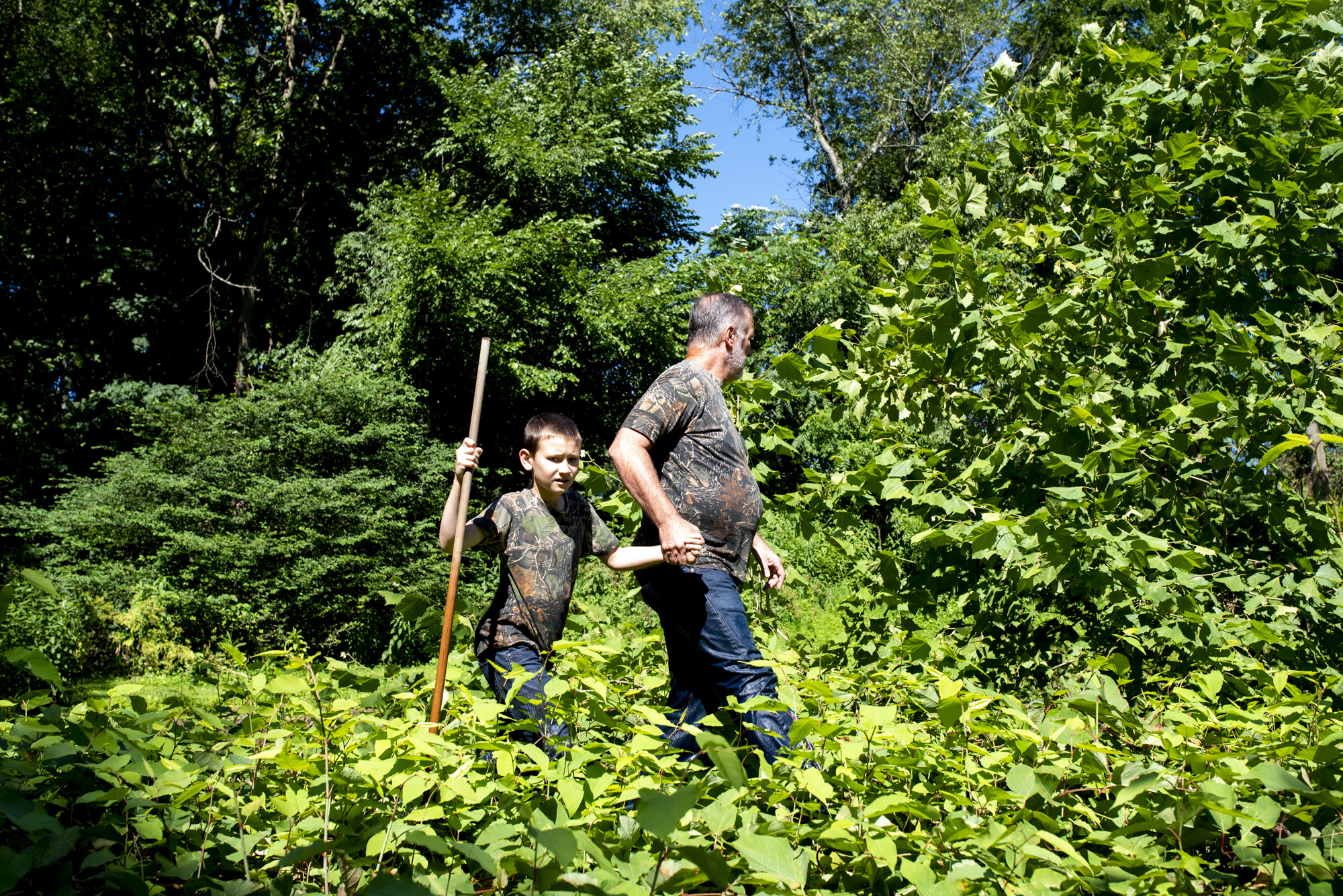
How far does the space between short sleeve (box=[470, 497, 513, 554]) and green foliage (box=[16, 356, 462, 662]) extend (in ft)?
20.2

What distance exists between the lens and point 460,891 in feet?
3.30

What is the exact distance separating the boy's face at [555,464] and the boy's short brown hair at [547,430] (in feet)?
0.04

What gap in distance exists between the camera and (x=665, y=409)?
2.30 m

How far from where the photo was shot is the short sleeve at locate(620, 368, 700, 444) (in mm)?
2266

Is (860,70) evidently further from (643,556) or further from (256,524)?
(643,556)

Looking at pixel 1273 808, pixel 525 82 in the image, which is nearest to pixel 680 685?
pixel 1273 808

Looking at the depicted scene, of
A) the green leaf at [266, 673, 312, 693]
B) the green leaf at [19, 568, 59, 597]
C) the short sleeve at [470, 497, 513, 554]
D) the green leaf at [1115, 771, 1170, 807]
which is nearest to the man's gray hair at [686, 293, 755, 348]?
the short sleeve at [470, 497, 513, 554]

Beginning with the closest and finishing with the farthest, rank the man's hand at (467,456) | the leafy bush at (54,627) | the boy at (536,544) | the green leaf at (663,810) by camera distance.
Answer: the green leaf at (663,810) < the man's hand at (467,456) < the boy at (536,544) < the leafy bush at (54,627)

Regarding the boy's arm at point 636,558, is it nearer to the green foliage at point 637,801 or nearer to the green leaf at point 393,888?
the green foliage at point 637,801

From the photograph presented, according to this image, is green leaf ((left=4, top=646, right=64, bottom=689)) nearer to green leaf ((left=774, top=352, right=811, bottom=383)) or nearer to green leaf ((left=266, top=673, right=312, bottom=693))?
green leaf ((left=266, top=673, right=312, bottom=693))

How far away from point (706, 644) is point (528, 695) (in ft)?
1.78

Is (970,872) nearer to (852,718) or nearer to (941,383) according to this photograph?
(852,718)

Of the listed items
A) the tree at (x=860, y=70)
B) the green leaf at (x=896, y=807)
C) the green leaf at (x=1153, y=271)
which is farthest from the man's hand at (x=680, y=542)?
the tree at (x=860, y=70)

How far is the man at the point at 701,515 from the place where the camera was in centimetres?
212
